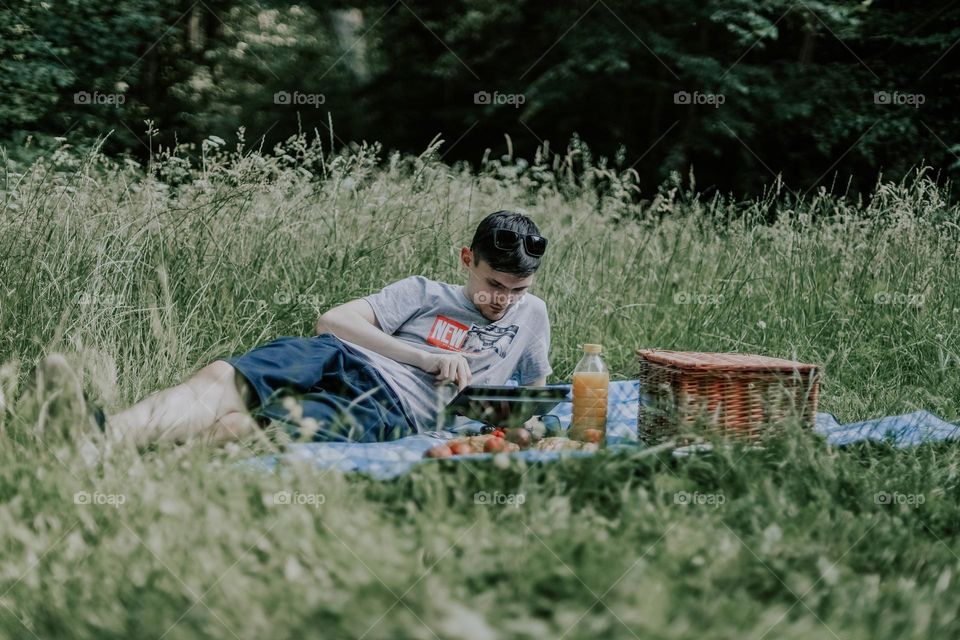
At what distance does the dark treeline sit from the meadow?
4188 mm

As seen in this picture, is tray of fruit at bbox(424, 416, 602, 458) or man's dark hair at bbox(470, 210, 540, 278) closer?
tray of fruit at bbox(424, 416, 602, 458)

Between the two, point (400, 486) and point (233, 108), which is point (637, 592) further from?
point (233, 108)

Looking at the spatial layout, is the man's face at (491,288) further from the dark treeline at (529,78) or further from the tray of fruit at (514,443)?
the dark treeline at (529,78)

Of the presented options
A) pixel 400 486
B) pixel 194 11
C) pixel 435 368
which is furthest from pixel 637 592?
pixel 194 11

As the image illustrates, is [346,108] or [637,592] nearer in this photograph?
[637,592]

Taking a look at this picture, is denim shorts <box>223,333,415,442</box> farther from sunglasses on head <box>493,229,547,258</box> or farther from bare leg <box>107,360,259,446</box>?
sunglasses on head <box>493,229,547,258</box>

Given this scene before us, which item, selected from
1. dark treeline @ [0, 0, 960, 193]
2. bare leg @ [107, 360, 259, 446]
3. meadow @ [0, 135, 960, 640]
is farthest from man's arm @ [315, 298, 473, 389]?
dark treeline @ [0, 0, 960, 193]

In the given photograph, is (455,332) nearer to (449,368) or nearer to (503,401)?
(449,368)

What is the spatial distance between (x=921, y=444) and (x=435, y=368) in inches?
61.5

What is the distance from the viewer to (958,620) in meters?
1.74

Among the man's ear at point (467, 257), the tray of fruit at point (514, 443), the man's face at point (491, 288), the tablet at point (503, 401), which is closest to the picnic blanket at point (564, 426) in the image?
the tray of fruit at point (514, 443)

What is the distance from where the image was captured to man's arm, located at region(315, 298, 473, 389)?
3.07 meters

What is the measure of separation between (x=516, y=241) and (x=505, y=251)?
6 cm

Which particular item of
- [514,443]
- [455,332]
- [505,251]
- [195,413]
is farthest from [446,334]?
[195,413]
